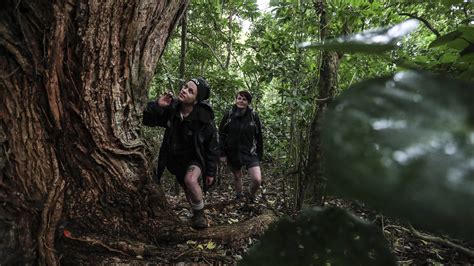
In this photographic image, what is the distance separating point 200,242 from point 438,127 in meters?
2.46

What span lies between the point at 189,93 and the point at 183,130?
331mm

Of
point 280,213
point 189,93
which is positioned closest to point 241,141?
point 280,213

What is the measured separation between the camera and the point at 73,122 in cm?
210

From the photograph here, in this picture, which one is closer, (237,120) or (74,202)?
(74,202)

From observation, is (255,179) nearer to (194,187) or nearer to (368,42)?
(194,187)

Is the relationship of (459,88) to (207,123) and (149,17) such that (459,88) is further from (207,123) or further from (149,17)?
(207,123)

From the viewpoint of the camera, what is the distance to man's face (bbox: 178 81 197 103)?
3088 mm

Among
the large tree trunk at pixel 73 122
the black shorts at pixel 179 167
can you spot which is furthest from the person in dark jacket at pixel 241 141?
the large tree trunk at pixel 73 122

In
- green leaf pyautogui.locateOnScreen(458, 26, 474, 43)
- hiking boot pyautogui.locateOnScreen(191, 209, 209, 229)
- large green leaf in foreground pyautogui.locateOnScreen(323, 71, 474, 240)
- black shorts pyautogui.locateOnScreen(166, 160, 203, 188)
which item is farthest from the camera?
black shorts pyautogui.locateOnScreen(166, 160, 203, 188)

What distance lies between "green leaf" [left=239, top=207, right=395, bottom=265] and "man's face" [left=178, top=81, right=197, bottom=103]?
2685mm

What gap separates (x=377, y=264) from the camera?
41cm

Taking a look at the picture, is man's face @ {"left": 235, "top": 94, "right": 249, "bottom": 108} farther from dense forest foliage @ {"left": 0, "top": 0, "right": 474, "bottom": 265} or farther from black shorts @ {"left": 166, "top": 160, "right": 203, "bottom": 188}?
black shorts @ {"left": 166, "top": 160, "right": 203, "bottom": 188}

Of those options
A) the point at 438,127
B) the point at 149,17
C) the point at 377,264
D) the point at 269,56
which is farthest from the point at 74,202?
the point at 269,56

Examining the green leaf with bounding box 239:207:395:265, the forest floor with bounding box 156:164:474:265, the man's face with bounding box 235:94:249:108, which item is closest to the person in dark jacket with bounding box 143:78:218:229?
the forest floor with bounding box 156:164:474:265
